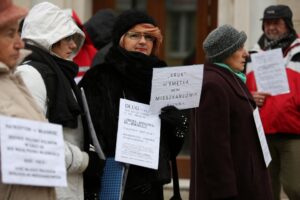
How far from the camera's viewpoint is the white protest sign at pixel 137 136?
446 cm

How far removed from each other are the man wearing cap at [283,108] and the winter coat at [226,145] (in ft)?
6.16

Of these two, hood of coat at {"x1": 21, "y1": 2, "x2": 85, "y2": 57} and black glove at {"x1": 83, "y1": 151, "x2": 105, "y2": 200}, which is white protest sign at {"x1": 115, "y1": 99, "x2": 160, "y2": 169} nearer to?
black glove at {"x1": 83, "y1": 151, "x2": 105, "y2": 200}

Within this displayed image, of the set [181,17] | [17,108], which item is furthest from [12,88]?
[181,17]

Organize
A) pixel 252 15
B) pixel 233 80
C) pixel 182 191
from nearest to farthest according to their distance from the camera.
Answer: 1. pixel 233 80
2. pixel 182 191
3. pixel 252 15

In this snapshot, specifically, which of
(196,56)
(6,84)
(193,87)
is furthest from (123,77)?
(196,56)

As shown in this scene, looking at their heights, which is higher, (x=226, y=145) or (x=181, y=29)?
(x=226, y=145)

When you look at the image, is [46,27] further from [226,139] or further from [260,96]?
[260,96]

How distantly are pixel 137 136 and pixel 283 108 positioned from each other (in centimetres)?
251

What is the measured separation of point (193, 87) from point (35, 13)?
95 cm

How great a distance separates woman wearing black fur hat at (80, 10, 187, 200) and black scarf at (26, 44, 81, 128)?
30 centimetres

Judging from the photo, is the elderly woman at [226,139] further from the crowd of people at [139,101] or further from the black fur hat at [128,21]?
the black fur hat at [128,21]

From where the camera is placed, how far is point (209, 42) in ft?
16.5

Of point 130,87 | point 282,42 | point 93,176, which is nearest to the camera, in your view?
point 93,176

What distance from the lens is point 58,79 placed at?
4117 millimetres
